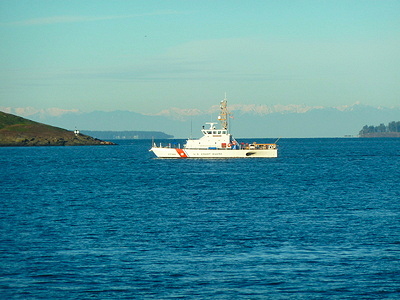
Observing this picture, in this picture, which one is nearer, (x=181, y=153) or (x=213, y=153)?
(x=213, y=153)

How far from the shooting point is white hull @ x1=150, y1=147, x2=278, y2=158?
436 ft

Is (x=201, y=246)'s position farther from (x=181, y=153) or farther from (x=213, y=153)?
(x=181, y=153)

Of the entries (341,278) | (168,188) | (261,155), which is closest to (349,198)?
(168,188)

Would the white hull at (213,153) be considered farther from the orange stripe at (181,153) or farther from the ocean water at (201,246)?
the ocean water at (201,246)

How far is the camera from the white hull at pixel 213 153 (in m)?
133

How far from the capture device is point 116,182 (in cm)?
8194

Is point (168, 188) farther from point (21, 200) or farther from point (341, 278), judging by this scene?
point (341, 278)

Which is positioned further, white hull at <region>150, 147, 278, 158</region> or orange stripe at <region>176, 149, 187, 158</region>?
orange stripe at <region>176, 149, 187, 158</region>

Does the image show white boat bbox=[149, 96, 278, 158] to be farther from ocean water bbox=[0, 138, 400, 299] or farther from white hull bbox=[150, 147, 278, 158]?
ocean water bbox=[0, 138, 400, 299]

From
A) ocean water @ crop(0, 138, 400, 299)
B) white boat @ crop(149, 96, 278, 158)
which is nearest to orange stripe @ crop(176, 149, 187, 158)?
white boat @ crop(149, 96, 278, 158)

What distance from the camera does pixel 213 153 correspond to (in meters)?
132

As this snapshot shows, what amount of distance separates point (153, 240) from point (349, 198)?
29092mm

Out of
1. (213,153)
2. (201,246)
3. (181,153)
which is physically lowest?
(201,246)

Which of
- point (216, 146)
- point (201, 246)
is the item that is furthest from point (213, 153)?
point (201, 246)
